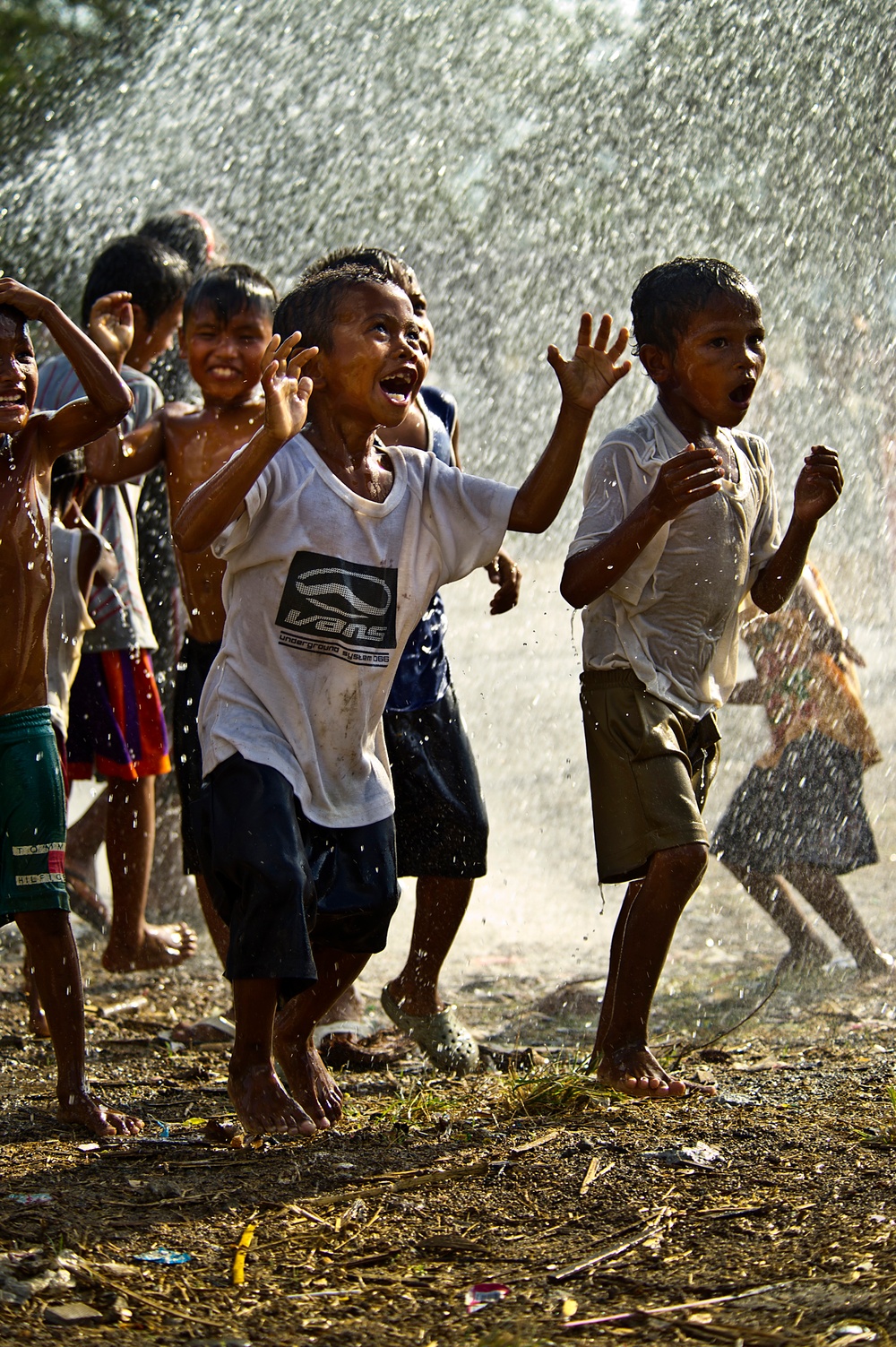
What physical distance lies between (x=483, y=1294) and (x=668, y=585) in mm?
1726

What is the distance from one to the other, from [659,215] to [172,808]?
142 inches

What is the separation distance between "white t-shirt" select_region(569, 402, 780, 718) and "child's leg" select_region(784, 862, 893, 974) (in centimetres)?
163

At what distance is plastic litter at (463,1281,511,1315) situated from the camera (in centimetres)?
210

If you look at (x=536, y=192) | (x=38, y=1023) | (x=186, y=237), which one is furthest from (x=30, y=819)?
(x=536, y=192)

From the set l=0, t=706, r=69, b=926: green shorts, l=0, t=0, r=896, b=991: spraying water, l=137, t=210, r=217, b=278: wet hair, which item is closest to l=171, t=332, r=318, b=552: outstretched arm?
l=0, t=706, r=69, b=926: green shorts

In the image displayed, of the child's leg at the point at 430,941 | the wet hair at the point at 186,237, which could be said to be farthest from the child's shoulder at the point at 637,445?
the wet hair at the point at 186,237

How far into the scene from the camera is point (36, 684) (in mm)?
3184

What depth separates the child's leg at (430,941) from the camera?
12.0ft

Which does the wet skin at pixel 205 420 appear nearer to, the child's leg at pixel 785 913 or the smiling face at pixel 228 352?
the smiling face at pixel 228 352

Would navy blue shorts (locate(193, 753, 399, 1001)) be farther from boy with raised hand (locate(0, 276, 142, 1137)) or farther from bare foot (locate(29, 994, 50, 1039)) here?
bare foot (locate(29, 994, 50, 1039))

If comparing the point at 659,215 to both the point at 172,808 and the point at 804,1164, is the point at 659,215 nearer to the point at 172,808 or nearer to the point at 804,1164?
the point at 172,808

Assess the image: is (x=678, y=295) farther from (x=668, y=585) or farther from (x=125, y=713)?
(x=125, y=713)

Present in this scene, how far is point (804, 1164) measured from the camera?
268cm

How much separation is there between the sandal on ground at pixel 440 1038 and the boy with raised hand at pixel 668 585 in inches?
15.5
